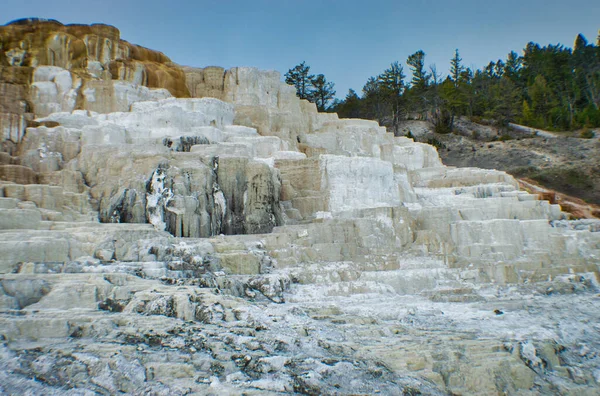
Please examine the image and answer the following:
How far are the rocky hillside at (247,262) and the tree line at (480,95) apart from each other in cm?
1520

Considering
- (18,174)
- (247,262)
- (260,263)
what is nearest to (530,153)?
(260,263)

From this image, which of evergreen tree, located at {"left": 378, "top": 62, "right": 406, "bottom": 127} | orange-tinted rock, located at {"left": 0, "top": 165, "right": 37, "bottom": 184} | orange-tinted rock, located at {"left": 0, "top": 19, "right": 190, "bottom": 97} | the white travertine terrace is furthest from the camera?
evergreen tree, located at {"left": 378, "top": 62, "right": 406, "bottom": 127}

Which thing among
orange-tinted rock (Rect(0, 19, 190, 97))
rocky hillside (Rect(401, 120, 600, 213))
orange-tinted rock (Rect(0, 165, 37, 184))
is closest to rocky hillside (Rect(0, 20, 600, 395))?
orange-tinted rock (Rect(0, 165, 37, 184))

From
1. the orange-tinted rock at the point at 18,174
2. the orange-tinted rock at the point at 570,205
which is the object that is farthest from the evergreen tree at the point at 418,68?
the orange-tinted rock at the point at 18,174

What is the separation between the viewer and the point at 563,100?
43.1 m

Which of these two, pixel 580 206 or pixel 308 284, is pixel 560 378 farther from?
pixel 580 206

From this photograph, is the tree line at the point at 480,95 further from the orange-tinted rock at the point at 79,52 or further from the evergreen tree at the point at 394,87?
the orange-tinted rock at the point at 79,52

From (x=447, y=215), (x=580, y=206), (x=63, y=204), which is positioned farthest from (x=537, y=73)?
(x=63, y=204)

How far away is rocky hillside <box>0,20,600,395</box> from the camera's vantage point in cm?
664

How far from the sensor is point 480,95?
4344cm

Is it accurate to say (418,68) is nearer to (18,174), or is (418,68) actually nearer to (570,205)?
(570,205)

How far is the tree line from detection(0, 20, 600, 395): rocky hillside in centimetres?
1520

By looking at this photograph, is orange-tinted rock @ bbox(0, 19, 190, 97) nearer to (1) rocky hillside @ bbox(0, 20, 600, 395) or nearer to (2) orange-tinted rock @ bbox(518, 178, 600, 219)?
(1) rocky hillside @ bbox(0, 20, 600, 395)

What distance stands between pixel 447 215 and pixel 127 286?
396 inches
